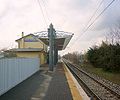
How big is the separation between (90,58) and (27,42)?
17.5 meters

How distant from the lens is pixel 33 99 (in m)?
10.5

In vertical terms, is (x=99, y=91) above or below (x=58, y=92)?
below

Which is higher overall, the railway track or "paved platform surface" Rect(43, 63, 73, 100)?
"paved platform surface" Rect(43, 63, 73, 100)

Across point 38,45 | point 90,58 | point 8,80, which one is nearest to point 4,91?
point 8,80

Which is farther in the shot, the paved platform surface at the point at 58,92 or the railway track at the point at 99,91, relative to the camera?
the railway track at the point at 99,91

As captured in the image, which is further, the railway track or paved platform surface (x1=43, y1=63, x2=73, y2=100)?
the railway track

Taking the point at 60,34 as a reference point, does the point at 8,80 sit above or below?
below

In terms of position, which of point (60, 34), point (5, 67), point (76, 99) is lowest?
point (76, 99)

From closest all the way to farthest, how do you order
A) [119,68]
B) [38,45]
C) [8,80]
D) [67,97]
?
[67,97] → [8,80] → [119,68] → [38,45]

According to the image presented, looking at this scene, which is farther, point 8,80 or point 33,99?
point 8,80

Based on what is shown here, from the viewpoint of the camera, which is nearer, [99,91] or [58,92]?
[58,92]

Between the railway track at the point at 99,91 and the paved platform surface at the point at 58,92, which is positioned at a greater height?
the paved platform surface at the point at 58,92

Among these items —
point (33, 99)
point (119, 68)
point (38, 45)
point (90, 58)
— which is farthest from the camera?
point (38, 45)

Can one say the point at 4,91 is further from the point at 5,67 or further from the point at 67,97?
the point at 67,97
